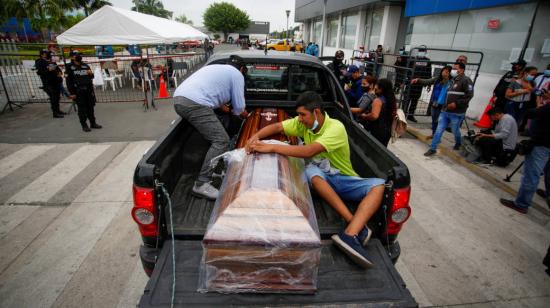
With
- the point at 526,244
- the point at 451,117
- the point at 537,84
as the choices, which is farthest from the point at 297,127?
the point at 537,84

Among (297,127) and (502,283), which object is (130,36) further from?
(502,283)

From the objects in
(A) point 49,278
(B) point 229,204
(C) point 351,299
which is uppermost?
(B) point 229,204

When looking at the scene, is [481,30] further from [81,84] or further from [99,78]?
[99,78]

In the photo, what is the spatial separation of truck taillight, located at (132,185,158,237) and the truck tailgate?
0.21 meters

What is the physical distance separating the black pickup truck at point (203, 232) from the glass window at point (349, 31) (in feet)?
75.9

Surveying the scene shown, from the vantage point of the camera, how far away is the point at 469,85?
20.7 feet

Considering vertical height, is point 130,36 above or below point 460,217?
above

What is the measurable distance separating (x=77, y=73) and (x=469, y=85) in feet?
29.0

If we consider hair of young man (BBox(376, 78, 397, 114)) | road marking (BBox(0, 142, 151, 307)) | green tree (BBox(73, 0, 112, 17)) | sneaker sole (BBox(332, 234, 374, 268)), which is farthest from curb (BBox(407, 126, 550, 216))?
green tree (BBox(73, 0, 112, 17))

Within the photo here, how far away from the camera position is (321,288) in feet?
6.27

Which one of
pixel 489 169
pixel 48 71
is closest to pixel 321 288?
pixel 489 169

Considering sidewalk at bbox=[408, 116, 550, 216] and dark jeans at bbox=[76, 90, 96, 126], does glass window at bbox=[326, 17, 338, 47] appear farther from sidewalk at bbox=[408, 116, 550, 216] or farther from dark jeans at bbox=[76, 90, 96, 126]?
dark jeans at bbox=[76, 90, 96, 126]

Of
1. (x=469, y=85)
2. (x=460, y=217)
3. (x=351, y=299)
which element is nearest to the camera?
(x=351, y=299)

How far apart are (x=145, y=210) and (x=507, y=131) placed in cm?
647
